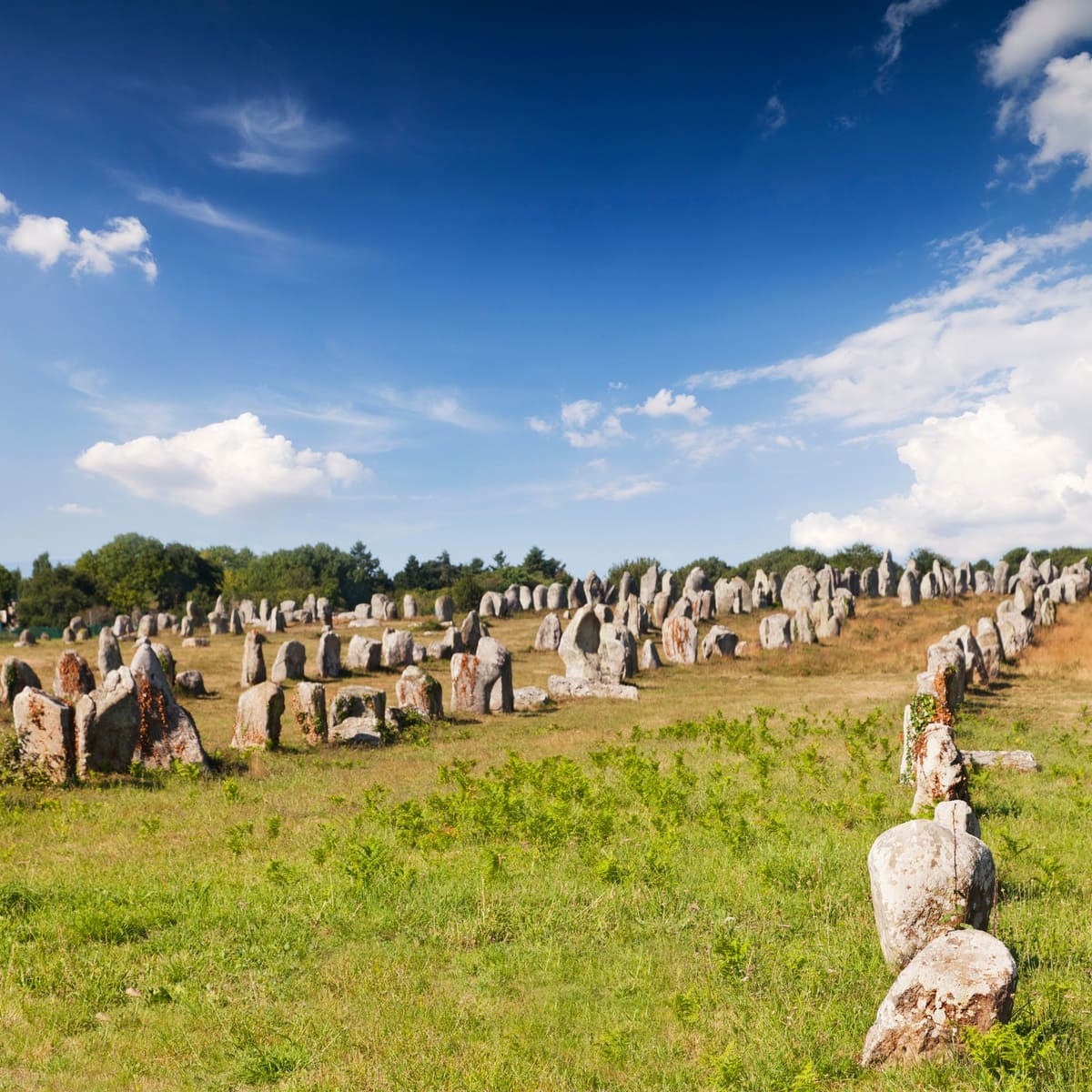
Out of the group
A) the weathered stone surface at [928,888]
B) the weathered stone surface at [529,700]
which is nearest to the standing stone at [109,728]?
the weathered stone surface at [529,700]

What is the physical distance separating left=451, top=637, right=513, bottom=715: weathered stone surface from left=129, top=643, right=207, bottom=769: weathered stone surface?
8.87 meters

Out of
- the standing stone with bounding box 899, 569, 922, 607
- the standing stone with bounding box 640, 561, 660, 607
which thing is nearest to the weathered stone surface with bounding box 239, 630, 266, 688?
the standing stone with bounding box 640, 561, 660, 607

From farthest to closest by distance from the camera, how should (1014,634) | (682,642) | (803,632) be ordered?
(803,632), (682,642), (1014,634)

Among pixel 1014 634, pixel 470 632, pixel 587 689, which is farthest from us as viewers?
pixel 470 632

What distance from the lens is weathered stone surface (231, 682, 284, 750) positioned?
17.2 meters

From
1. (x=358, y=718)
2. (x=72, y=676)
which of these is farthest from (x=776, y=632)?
(x=72, y=676)

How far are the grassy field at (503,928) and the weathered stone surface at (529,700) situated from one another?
9.31 metres

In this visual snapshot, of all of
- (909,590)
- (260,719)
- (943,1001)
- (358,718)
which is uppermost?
(909,590)

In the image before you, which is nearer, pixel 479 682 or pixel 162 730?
pixel 162 730

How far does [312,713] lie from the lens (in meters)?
18.6

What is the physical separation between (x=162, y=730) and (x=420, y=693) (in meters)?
7.24

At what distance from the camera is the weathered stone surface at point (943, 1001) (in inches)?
195

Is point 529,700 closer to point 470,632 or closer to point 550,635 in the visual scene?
point 470,632

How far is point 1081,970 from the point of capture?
613 cm
